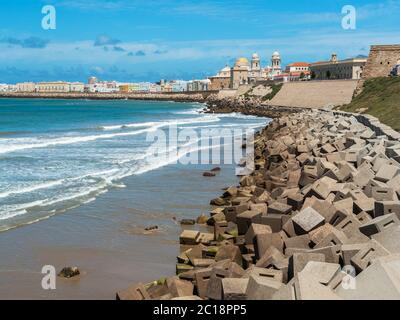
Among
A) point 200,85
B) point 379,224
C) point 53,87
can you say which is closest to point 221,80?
point 200,85

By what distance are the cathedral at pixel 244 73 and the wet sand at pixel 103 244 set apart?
10667 cm

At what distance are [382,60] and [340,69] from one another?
131 ft

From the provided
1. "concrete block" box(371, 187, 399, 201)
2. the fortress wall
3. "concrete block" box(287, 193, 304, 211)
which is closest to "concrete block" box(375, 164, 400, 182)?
"concrete block" box(371, 187, 399, 201)

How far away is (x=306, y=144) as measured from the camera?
14.6 metres

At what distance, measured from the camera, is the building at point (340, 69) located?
70312 millimetres

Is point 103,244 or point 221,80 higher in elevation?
point 221,80

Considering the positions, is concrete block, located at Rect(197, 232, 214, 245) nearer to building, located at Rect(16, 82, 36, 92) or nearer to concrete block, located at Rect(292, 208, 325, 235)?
concrete block, located at Rect(292, 208, 325, 235)

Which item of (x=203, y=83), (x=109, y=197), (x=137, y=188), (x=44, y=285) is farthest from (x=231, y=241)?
(x=203, y=83)

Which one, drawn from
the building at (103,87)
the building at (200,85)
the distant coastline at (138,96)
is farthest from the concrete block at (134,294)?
the building at (103,87)

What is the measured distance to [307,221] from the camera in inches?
244

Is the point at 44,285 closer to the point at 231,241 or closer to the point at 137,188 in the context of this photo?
the point at 231,241

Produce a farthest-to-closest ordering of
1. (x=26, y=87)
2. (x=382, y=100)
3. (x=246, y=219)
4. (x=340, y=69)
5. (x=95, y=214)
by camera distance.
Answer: (x=26, y=87) → (x=340, y=69) → (x=382, y=100) → (x=95, y=214) → (x=246, y=219)

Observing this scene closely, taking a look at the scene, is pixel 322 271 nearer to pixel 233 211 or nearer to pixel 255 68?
pixel 233 211

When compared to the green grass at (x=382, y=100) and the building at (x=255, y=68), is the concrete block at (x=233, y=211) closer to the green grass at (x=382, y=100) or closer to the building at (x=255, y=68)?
the green grass at (x=382, y=100)
